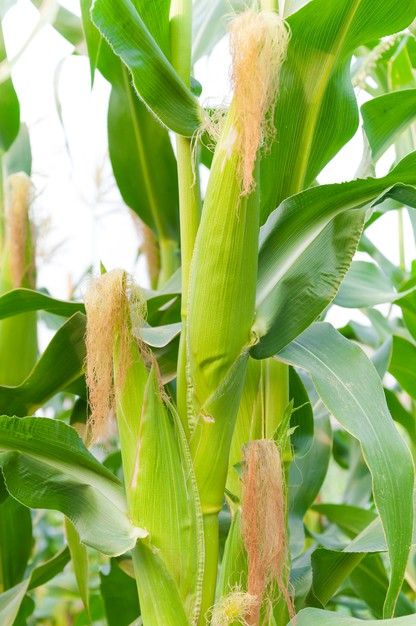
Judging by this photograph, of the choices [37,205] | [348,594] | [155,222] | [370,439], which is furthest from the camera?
[348,594]

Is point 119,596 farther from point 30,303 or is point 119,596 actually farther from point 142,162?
point 142,162

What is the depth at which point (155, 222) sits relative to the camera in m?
1.16

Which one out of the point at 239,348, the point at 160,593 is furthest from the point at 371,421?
the point at 160,593

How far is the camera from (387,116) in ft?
2.71

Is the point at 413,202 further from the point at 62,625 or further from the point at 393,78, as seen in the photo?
the point at 62,625

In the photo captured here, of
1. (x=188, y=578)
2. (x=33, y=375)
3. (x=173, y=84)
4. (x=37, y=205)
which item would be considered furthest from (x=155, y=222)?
(x=188, y=578)

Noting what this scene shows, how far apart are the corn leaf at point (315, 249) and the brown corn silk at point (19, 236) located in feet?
1.24

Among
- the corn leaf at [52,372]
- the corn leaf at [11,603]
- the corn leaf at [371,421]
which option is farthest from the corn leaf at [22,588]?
the corn leaf at [371,421]

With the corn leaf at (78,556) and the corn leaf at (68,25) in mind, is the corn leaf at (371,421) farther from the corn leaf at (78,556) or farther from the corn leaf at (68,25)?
the corn leaf at (68,25)

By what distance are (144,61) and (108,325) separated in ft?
0.75

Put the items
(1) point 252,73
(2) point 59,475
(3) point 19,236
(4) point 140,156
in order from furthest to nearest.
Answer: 1. (4) point 140,156
2. (3) point 19,236
3. (2) point 59,475
4. (1) point 252,73

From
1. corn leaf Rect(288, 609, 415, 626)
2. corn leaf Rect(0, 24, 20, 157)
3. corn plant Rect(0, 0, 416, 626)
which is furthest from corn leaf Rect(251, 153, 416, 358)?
corn leaf Rect(0, 24, 20, 157)

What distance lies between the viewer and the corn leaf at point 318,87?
0.71m

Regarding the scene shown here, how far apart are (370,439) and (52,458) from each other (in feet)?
0.94
